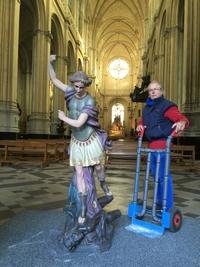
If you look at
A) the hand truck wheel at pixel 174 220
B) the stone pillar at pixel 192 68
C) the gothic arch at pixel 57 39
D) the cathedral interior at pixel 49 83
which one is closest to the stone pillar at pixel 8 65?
the cathedral interior at pixel 49 83

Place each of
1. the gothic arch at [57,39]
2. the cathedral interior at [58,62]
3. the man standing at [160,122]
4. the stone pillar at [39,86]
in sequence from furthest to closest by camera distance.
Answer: the gothic arch at [57,39], the stone pillar at [39,86], the cathedral interior at [58,62], the man standing at [160,122]

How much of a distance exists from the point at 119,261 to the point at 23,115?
25.0 meters

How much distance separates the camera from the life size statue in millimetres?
2715

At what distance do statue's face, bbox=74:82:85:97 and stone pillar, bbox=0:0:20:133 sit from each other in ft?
30.3

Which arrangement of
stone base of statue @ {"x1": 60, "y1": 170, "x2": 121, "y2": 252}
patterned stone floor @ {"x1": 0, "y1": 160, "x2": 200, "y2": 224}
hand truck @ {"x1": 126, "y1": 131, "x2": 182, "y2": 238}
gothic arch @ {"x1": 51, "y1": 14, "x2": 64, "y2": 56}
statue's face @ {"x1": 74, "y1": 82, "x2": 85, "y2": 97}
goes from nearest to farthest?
stone base of statue @ {"x1": 60, "y1": 170, "x2": 121, "y2": 252} < statue's face @ {"x1": 74, "y1": 82, "x2": 85, "y2": 97} < hand truck @ {"x1": 126, "y1": 131, "x2": 182, "y2": 238} < patterned stone floor @ {"x1": 0, "y1": 160, "x2": 200, "y2": 224} < gothic arch @ {"x1": 51, "y1": 14, "x2": 64, "y2": 56}

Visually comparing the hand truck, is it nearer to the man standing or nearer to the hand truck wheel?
the hand truck wheel

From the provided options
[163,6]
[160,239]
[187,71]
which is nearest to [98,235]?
[160,239]

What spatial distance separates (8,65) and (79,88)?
1001 cm

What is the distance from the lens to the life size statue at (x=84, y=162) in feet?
8.91

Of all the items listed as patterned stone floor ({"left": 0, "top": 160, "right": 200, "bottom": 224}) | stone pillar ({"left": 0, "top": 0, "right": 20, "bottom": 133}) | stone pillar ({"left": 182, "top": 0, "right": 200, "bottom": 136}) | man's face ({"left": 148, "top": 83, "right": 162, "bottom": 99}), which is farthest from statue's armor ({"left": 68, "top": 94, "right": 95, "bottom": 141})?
stone pillar ({"left": 0, "top": 0, "right": 20, "bottom": 133})

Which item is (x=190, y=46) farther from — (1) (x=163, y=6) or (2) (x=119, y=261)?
(2) (x=119, y=261)

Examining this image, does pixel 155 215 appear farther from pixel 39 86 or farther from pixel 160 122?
pixel 39 86

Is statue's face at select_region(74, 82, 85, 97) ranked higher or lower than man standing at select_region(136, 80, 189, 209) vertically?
higher

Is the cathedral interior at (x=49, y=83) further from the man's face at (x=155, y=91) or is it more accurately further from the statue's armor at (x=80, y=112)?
the man's face at (x=155, y=91)
